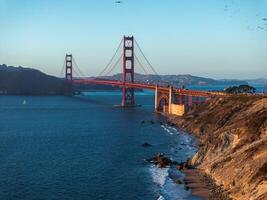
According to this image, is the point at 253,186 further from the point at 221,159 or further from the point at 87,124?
the point at 87,124

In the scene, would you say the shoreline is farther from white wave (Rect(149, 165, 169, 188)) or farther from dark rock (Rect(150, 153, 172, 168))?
dark rock (Rect(150, 153, 172, 168))

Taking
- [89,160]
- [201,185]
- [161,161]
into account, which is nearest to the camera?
[201,185]

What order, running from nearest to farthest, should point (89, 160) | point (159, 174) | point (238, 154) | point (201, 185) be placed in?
point (201, 185) < point (238, 154) < point (159, 174) < point (89, 160)

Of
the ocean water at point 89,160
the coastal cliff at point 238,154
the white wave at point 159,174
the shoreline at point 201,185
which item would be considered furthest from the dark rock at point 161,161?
the shoreline at point 201,185

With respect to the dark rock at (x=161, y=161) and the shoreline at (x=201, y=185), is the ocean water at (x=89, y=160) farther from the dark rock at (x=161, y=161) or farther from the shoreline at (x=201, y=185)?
the dark rock at (x=161, y=161)

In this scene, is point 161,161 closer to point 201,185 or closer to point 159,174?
point 159,174

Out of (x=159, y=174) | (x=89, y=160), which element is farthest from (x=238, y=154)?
(x=89, y=160)

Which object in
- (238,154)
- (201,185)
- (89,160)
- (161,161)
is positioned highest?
(238,154)

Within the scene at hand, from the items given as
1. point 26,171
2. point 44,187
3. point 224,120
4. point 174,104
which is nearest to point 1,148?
point 26,171

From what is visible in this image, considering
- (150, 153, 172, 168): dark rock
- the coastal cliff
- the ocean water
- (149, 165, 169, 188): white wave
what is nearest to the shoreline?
the coastal cliff
